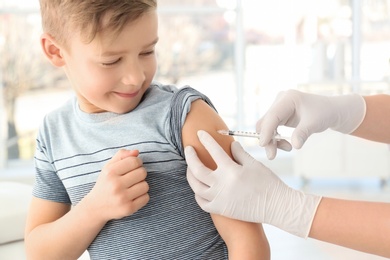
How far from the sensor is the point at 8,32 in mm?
5164

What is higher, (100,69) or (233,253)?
(100,69)

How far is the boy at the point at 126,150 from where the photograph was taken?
1.19m

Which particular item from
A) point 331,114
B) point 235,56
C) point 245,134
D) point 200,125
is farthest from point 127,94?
point 235,56

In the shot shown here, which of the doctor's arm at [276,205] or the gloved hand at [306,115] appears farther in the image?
the gloved hand at [306,115]

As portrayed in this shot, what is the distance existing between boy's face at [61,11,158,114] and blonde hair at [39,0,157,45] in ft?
0.04

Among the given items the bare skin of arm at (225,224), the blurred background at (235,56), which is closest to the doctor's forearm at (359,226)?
the bare skin of arm at (225,224)

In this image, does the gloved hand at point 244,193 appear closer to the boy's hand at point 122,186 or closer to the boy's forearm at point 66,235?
the boy's hand at point 122,186

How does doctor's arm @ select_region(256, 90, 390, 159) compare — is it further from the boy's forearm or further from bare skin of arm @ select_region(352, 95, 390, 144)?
the boy's forearm

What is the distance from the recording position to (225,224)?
1.26 metres

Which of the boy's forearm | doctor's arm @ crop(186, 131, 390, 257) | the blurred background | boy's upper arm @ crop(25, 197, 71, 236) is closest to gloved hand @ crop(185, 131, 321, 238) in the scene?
doctor's arm @ crop(186, 131, 390, 257)

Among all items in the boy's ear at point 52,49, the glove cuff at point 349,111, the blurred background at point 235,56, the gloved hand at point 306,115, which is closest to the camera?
the boy's ear at point 52,49

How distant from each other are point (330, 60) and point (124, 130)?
4287 millimetres

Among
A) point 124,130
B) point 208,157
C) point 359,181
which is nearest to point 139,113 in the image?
point 124,130

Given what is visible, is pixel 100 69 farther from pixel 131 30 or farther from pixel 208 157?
pixel 208 157
